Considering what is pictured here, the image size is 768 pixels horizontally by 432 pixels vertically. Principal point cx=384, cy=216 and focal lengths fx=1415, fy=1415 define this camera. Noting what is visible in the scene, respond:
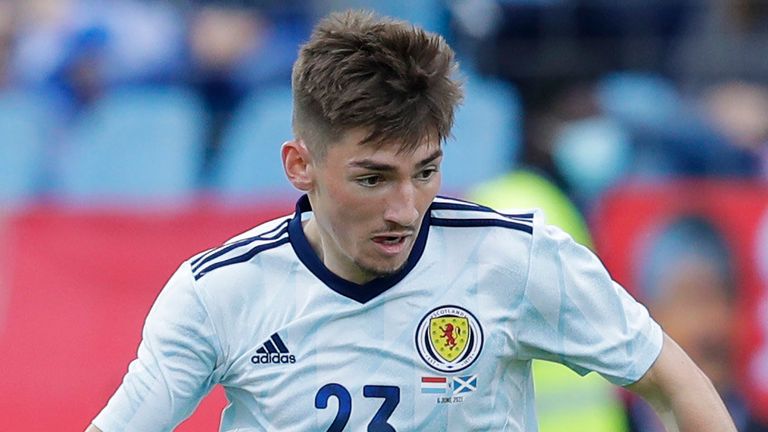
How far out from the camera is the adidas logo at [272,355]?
3395 mm

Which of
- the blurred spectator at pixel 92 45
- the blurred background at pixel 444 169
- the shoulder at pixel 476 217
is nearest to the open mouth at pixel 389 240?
the shoulder at pixel 476 217

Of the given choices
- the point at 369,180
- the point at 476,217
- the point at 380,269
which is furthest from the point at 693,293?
the point at 369,180

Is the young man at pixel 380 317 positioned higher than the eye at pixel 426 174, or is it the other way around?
the eye at pixel 426 174

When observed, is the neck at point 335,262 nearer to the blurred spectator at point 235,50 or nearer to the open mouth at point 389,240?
the open mouth at point 389,240

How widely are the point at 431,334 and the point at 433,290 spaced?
0.11 meters

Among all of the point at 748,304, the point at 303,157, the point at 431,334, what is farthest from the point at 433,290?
the point at 748,304

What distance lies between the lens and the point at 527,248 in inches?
132

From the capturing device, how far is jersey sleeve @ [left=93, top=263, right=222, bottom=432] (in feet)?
11.0

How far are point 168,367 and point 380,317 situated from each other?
1.70ft

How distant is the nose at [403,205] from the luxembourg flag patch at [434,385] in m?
0.42

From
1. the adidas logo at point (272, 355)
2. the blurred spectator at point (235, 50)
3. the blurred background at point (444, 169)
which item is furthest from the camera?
the blurred spectator at point (235, 50)

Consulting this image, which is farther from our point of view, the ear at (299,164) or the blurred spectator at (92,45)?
the blurred spectator at (92,45)

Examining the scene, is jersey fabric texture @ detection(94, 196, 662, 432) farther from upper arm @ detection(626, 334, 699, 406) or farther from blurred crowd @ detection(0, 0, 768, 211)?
blurred crowd @ detection(0, 0, 768, 211)

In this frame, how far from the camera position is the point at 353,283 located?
3426 mm
